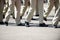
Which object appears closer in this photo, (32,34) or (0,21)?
(32,34)

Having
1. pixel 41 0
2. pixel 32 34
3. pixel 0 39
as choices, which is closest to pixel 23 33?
pixel 32 34

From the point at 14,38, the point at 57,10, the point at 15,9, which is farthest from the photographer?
the point at 15,9

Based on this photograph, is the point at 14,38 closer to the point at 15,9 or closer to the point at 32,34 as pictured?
the point at 32,34

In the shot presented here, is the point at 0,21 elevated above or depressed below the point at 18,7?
below

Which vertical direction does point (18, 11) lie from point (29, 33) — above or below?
above

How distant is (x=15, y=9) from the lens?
10.6 feet

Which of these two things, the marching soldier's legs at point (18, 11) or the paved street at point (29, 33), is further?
the marching soldier's legs at point (18, 11)

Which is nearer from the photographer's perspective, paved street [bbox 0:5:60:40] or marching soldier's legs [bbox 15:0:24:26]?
paved street [bbox 0:5:60:40]

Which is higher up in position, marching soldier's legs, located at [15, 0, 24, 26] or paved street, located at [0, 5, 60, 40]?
marching soldier's legs, located at [15, 0, 24, 26]

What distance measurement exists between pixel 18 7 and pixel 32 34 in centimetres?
57

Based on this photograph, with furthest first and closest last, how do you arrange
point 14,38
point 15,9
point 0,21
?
point 0,21, point 15,9, point 14,38

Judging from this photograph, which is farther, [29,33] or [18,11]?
[18,11]

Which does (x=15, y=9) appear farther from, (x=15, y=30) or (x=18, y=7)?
(x=15, y=30)

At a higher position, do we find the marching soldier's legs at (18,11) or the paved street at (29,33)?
the marching soldier's legs at (18,11)
